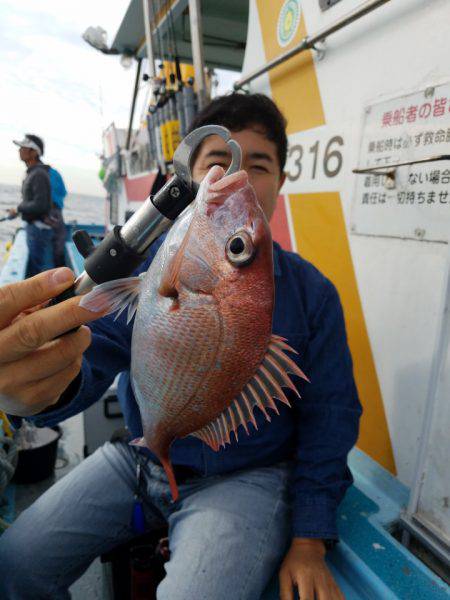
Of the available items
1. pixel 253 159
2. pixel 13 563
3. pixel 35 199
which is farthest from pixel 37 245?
pixel 253 159

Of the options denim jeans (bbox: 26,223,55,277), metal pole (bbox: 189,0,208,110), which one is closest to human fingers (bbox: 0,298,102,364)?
→ metal pole (bbox: 189,0,208,110)

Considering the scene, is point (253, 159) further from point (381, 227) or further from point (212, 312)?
point (212, 312)

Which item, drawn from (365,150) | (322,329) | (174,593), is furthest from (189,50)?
(174,593)

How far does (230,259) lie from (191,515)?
110 cm

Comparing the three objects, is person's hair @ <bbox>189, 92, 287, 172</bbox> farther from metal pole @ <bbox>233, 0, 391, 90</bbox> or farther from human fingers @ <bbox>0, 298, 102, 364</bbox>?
human fingers @ <bbox>0, 298, 102, 364</bbox>

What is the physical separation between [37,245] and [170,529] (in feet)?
21.9

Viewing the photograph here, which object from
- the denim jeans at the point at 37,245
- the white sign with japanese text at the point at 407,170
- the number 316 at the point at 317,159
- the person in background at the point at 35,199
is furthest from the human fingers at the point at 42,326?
the denim jeans at the point at 37,245

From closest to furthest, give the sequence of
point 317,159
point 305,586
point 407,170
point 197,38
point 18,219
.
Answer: point 305,586
point 407,170
point 317,159
point 197,38
point 18,219

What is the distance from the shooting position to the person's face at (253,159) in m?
1.50

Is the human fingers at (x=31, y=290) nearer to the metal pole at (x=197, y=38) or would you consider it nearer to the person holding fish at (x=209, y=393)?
the person holding fish at (x=209, y=393)

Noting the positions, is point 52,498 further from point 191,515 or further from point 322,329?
point 322,329

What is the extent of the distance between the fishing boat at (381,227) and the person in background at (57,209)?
18.1ft

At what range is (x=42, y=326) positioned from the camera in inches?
31.3

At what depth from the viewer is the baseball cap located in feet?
21.9
